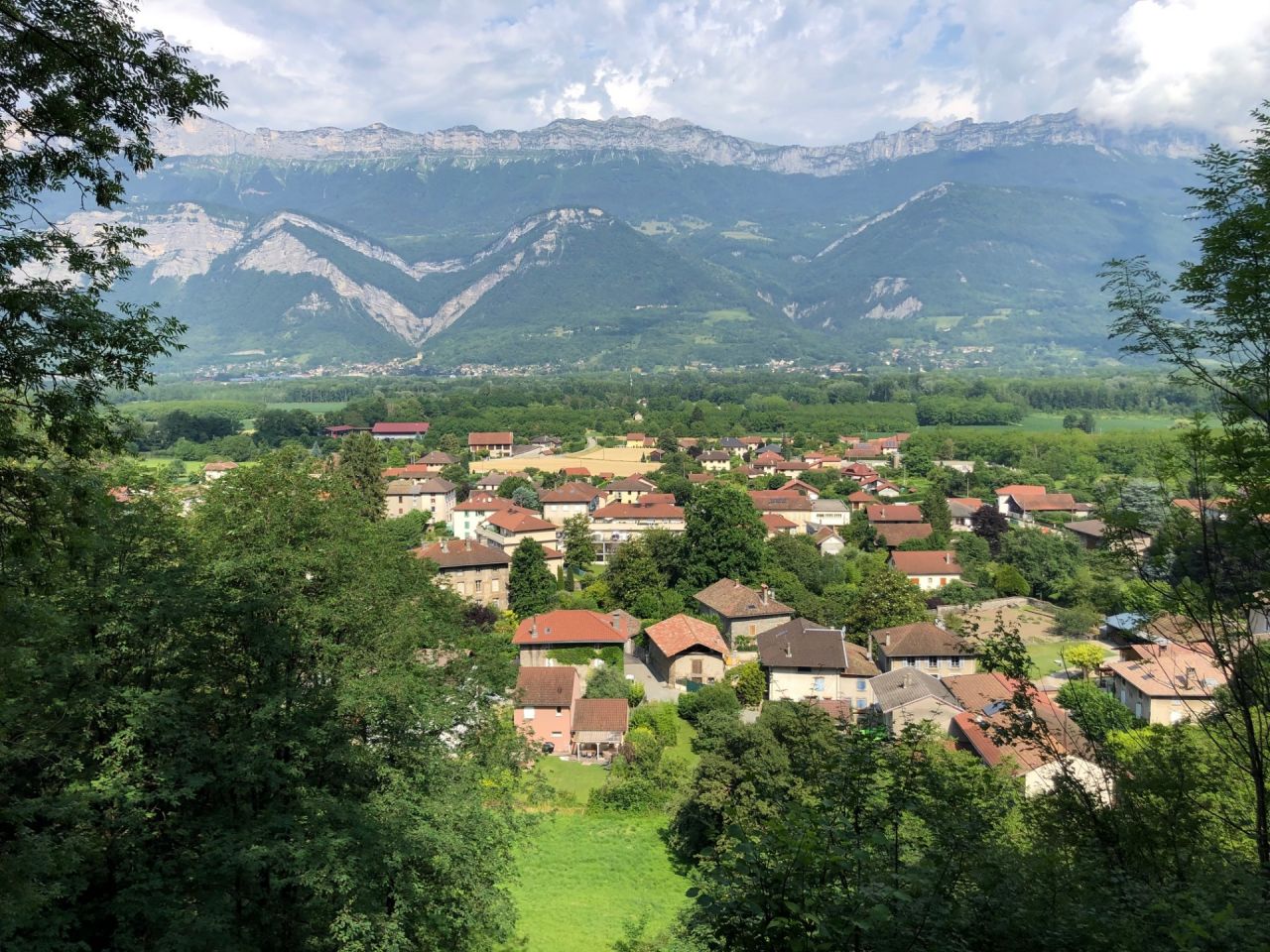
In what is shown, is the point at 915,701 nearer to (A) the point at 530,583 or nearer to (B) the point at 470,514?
(A) the point at 530,583

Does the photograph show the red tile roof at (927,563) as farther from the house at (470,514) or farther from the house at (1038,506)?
the house at (470,514)

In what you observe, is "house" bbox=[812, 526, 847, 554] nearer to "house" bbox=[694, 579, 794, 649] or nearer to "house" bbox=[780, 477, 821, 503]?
"house" bbox=[780, 477, 821, 503]

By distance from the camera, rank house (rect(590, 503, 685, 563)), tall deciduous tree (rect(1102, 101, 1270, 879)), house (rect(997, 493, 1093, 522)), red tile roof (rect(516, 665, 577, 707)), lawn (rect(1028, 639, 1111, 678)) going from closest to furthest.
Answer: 1. tall deciduous tree (rect(1102, 101, 1270, 879))
2. red tile roof (rect(516, 665, 577, 707))
3. lawn (rect(1028, 639, 1111, 678))
4. house (rect(590, 503, 685, 563))
5. house (rect(997, 493, 1093, 522))

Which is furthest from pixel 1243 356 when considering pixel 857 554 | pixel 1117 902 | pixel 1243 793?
pixel 857 554

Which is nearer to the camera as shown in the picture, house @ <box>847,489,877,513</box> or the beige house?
the beige house

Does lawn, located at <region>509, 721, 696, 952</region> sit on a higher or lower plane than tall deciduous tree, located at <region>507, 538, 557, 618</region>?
lower

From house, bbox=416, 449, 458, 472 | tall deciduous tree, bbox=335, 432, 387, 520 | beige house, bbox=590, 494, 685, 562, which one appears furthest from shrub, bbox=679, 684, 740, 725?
house, bbox=416, 449, 458, 472
